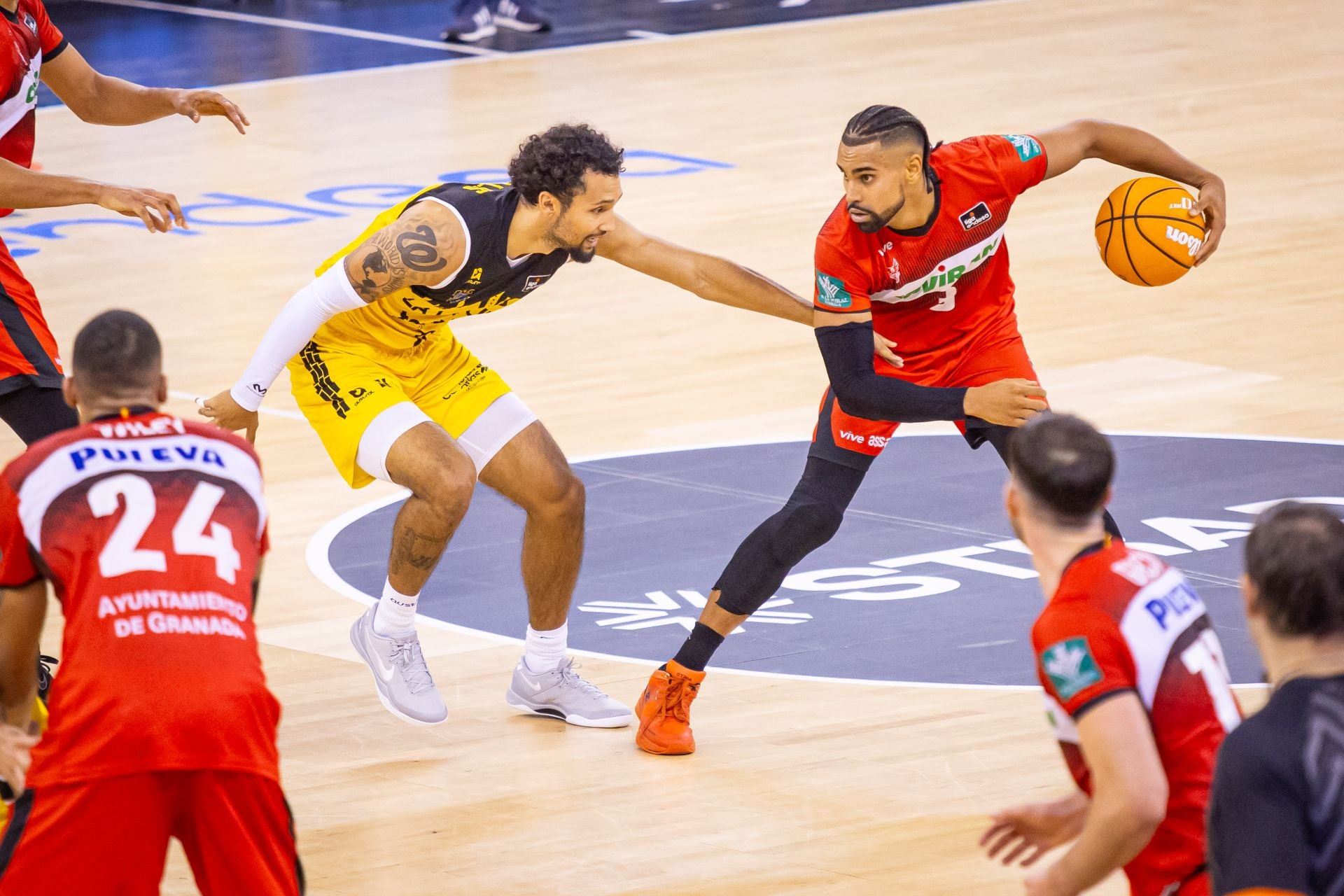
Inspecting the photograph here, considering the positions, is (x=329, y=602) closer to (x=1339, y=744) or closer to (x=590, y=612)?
(x=590, y=612)

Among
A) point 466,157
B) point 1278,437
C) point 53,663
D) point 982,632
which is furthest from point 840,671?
point 466,157

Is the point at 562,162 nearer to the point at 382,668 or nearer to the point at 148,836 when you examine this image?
the point at 382,668

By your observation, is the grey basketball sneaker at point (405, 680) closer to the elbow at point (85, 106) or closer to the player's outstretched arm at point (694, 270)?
Result: the player's outstretched arm at point (694, 270)

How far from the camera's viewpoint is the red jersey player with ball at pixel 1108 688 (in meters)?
3.54

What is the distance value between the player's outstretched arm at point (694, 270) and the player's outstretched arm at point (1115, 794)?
3.22 metres

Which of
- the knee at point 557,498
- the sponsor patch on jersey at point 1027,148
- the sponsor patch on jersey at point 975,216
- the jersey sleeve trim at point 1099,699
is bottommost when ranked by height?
the knee at point 557,498

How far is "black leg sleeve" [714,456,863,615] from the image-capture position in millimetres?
6520

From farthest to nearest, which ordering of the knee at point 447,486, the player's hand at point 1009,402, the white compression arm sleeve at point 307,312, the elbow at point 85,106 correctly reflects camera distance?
the elbow at point 85,106 < the knee at point 447,486 < the white compression arm sleeve at point 307,312 < the player's hand at point 1009,402

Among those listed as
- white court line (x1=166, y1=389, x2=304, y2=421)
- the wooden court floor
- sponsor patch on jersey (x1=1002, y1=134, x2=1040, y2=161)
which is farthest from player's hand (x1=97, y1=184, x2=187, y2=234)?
white court line (x1=166, y1=389, x2=304, y2=421)

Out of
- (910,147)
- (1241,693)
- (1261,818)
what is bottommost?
(1241,693)

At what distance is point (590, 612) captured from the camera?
779 cm

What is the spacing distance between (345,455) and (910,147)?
197cm

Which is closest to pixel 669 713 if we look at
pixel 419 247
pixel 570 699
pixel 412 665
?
pixel 570 699

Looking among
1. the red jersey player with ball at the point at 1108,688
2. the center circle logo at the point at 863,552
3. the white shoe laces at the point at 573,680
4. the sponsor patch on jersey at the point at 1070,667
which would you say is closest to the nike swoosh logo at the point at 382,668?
the white shoe laces at the point at 573,680
